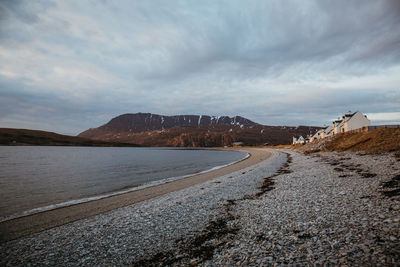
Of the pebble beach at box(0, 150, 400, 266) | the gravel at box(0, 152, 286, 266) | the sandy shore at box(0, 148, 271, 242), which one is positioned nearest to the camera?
the pebble beach at box(0, 150, 400, 266)

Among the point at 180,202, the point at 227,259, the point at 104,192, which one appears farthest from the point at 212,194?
the point at 104,192

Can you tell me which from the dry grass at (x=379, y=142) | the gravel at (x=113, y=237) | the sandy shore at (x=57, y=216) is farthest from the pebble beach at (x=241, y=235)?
the dry grass at (x=379, y=142)

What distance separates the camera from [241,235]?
27.3 ft

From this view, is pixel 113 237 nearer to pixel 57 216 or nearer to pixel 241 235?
pixel 241 235

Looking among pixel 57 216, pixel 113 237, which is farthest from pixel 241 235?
pixel 57 216

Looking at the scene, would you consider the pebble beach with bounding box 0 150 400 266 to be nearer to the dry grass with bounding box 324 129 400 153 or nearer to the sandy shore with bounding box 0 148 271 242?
the sandy shore with bounding box 0 148 271 242

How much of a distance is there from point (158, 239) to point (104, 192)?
1561cm

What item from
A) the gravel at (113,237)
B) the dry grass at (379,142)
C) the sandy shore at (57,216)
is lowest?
the sandy shore at (57,216)

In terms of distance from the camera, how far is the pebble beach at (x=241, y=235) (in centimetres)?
610

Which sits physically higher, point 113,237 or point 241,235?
point 241,235

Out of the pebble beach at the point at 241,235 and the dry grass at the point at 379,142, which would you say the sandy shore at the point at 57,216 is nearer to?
the pebble beach at the point at 241,235

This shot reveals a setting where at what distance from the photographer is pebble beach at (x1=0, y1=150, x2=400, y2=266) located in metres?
6.10

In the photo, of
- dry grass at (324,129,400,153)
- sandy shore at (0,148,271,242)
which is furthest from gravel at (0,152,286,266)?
dry grass at (324,129,400,153)

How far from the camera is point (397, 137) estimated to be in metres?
34.8
